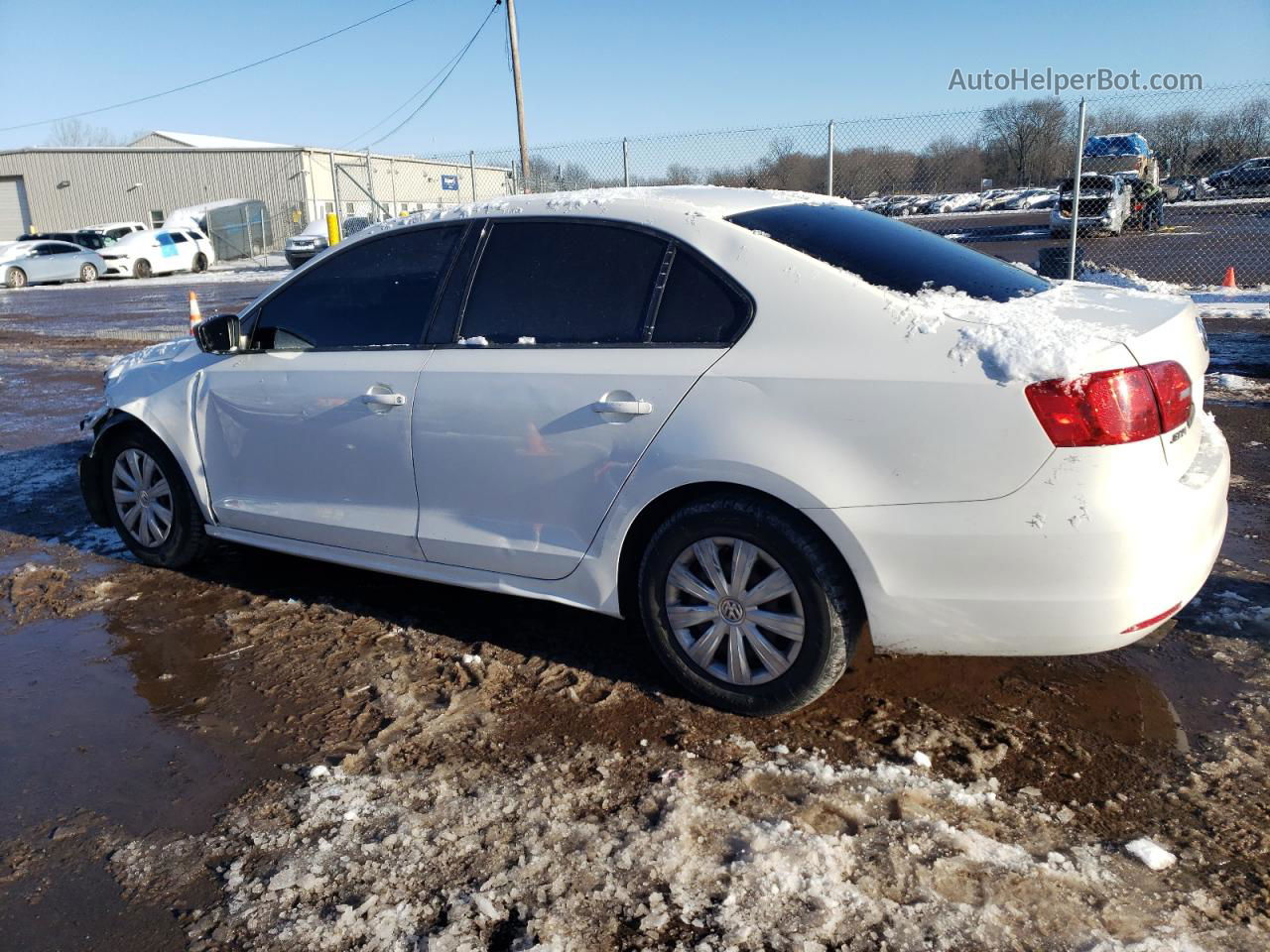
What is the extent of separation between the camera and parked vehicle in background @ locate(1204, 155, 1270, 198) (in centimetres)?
1684

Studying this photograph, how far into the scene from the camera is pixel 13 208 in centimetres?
4884

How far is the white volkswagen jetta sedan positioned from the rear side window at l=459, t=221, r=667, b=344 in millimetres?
11

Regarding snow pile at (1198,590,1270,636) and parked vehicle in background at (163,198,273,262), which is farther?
parked vehicle in background at (163,198,273,262)

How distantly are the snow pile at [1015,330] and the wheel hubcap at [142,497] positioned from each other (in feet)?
11.9

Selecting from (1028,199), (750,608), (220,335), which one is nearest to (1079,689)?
(750,608)

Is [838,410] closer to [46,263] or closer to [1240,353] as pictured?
[1240,353]

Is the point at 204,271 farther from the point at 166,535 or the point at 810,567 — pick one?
the point at 810,567

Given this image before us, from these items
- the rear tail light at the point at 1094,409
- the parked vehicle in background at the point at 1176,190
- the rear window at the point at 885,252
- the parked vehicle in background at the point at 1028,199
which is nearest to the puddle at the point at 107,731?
the rear window at the point at 885,252

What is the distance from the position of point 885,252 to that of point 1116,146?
23647 millimetres

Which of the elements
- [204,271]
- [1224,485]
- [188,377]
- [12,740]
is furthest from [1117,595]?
[204,271]

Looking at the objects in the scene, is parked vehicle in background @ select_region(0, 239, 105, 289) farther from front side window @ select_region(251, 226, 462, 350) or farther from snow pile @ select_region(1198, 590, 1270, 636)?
snow pile @ select_region(1198, 590, 1270, 636)

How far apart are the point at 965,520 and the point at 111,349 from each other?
13.9m

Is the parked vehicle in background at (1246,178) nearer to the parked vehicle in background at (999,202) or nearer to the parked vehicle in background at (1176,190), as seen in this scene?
the parked vehicle in background at (1176,190)

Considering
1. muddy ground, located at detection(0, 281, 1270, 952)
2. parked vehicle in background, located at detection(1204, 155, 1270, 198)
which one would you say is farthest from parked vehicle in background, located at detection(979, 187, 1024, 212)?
muddy ground, located at detection(0, 281, 1270, 952)
